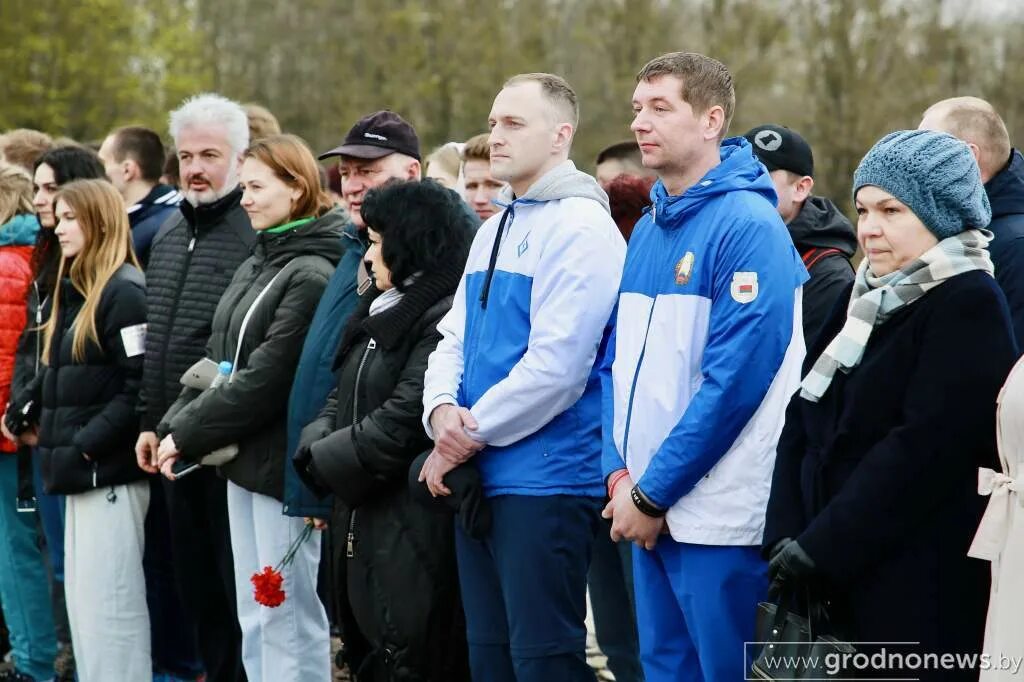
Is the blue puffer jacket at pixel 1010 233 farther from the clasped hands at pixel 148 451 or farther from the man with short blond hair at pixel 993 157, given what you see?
the clasped hands at pixel 148 451

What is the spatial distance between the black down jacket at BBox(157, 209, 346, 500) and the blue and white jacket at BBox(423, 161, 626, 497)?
1.17 m

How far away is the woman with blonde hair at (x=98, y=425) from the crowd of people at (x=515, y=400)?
15 millimetres

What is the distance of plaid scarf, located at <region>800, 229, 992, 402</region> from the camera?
3682 millimetres

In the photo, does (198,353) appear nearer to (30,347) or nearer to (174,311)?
(174,311)

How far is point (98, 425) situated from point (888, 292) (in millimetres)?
4131

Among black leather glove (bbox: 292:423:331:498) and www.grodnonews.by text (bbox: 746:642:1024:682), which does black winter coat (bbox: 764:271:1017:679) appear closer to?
www.grodnonews.by text (bbox: 746:642:1024:682)

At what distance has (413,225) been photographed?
5.32 meters

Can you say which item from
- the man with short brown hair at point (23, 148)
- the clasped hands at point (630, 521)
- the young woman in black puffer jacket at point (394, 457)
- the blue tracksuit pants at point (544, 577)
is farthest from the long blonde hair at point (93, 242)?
the clasped hands at point (630, 521)

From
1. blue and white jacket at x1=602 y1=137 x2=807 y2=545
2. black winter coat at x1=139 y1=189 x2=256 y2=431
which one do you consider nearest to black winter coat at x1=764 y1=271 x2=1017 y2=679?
blue and white jacket at x1=602 y1=137 x2=807 y2=545

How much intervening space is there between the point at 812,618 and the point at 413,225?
2.26m

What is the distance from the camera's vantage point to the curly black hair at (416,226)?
5320 millimetres

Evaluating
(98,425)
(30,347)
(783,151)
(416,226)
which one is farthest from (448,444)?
(30,347)

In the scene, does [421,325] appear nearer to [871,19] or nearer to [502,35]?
[871,19]

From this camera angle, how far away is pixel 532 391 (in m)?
Answer: 4.71
